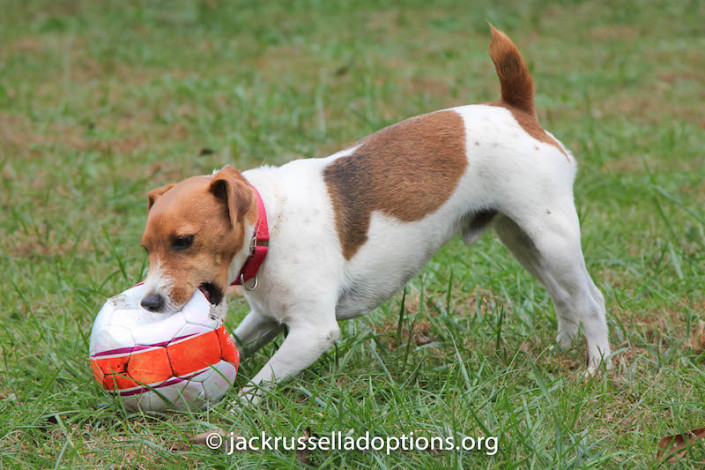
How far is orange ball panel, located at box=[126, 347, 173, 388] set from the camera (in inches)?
125

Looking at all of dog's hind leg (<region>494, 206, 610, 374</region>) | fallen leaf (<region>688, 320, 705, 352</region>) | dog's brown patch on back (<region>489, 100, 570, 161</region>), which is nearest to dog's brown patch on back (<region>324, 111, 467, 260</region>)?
dog's brown patch on back (<region>489, 100, 570, 161</region>)

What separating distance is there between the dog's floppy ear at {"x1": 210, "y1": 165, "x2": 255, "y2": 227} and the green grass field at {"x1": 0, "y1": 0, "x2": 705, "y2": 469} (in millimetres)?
810

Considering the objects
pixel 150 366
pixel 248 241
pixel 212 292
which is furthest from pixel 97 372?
pixel 248 241

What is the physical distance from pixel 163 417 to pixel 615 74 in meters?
8.22

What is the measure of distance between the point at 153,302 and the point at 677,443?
2.10 metres

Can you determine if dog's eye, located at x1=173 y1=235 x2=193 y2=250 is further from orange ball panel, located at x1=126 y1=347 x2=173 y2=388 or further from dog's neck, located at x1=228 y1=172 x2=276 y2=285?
A: orange ball panel, located at x1=126 y1=347 x2=173 y2=388

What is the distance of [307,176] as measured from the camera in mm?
3729

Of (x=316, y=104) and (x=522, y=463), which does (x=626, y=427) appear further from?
(x=316, y=104)

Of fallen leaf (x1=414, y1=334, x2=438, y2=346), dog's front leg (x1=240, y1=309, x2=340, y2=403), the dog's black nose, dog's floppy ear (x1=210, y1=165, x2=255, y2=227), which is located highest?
dog's floppy ear (x1=210, y1=165, x2=255, y2=227)

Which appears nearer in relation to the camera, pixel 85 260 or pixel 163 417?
pixel 163 417

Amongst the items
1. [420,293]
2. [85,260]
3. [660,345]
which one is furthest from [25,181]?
[660,345]

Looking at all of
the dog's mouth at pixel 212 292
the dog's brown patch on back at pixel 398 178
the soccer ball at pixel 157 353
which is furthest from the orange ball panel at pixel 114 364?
the dog's brown patch on back at pixel 398 178

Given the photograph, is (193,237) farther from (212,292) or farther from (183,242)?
(212,292)

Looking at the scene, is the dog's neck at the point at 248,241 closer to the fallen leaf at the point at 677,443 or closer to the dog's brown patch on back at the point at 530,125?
the dog's brown patch on back at the point at 530,125
